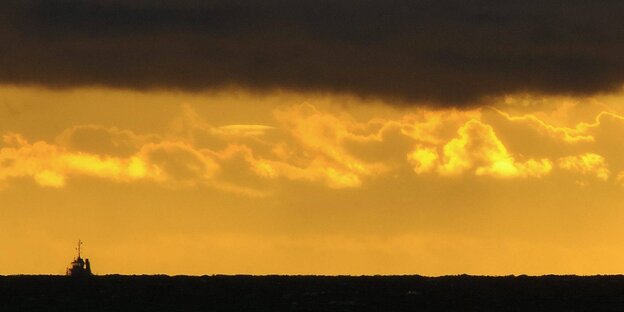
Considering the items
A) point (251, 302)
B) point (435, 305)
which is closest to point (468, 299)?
point (435, 305)

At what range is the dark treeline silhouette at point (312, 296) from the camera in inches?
5582

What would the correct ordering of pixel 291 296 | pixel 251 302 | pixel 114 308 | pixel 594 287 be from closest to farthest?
pixel 114 308 → pixel 251 302 → pixel 291 296 → pixel 594 287

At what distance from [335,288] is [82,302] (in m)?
41.3

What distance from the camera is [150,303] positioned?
148m

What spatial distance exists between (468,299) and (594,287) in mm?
30331

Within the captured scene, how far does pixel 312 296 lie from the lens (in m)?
162

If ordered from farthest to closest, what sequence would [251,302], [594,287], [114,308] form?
1. [594,287]
2. [251,302]
3. [114,308]

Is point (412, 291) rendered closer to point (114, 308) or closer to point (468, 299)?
point (468, 299)

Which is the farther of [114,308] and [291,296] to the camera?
[291,296]

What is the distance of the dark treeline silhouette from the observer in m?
142

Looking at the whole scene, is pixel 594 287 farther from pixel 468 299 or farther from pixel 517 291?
pixel 468 299

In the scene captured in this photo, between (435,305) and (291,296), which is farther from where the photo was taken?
(291,296)

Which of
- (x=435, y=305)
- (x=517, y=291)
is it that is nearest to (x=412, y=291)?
(x=517, y=291)

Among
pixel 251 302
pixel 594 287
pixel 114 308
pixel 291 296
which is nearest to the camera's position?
pixel 114 308
